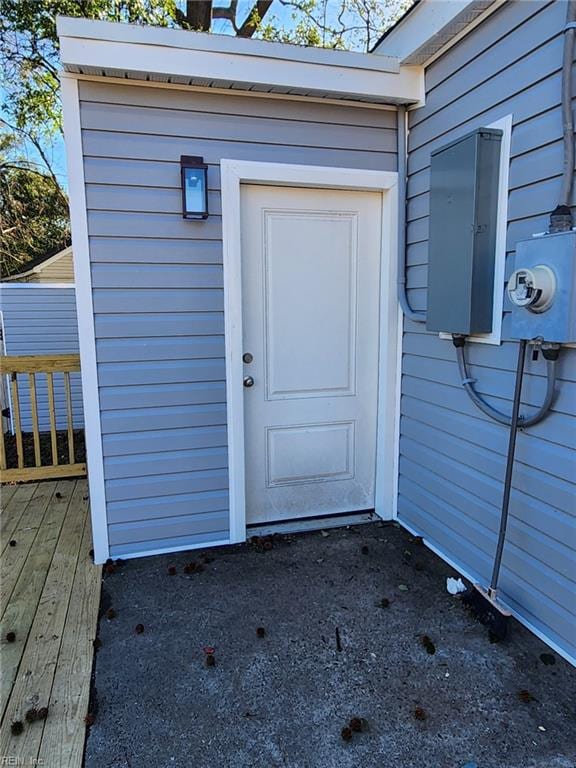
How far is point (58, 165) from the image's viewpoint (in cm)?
883

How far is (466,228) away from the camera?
81.7 inches

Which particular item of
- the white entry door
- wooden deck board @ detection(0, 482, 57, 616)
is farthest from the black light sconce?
wooden deck board @ detection(0, 482, 57, 616)

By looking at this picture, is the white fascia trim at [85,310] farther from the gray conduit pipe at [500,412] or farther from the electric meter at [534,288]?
the electric meter at [534,288]

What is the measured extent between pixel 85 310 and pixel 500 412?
6.57ft

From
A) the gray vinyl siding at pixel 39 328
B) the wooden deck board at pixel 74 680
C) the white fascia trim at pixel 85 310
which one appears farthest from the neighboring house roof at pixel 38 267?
the wooden deck board at pixel 74 680

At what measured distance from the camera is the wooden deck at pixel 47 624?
152cm

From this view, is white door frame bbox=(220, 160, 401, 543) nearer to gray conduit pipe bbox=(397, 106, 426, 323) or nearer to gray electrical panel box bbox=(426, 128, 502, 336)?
gray conduit pipe bbox=(397, 106, 426, 323)

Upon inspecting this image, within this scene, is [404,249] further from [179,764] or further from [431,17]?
[179,764]

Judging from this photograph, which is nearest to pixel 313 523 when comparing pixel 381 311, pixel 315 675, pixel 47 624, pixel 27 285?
pixel 315 675

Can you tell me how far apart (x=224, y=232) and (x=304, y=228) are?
48cm

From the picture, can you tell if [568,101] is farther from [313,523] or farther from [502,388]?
[313,523]

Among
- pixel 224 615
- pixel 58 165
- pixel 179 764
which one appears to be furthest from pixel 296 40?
pixel 179 764

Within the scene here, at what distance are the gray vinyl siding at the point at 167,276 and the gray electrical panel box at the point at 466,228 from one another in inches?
26.4

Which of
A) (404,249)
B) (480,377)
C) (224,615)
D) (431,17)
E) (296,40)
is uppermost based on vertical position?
(296,40)
